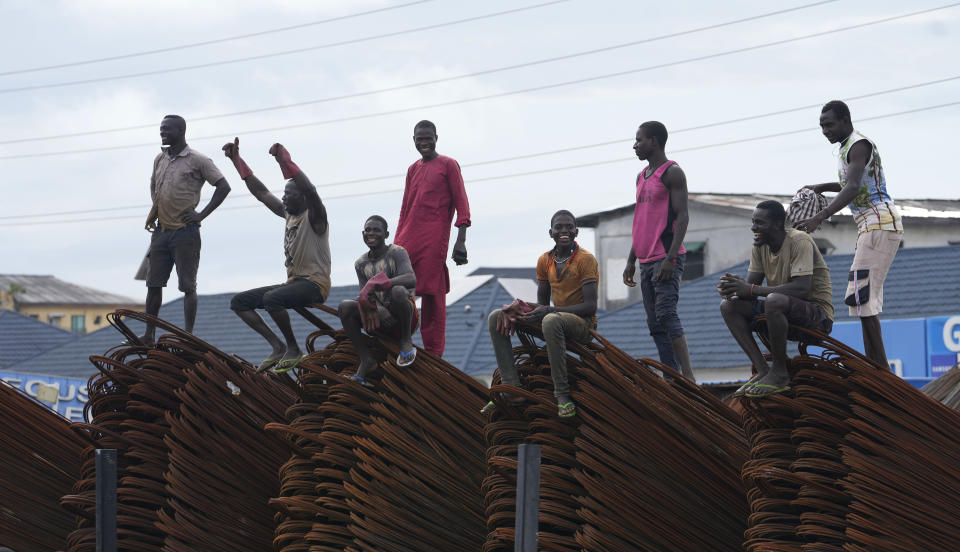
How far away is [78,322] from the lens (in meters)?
58.9

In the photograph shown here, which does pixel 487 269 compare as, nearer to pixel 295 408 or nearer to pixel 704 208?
pixel 704 208

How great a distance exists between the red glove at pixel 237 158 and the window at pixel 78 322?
5444 centimetres

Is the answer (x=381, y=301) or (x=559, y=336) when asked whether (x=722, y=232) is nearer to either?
(x=381, y=301)

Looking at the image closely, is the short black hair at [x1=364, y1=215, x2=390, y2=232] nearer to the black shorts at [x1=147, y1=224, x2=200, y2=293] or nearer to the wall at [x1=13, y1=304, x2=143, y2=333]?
the black shorts at [x1=147, y1=224, x2=200, y2=293]

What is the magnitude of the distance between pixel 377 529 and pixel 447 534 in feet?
1.09

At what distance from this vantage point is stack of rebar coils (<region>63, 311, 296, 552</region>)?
20.9 feet

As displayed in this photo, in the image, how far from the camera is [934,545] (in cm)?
431

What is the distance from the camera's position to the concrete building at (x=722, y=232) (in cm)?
2073

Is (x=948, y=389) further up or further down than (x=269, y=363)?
further down

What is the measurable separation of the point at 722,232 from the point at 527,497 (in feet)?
62.6

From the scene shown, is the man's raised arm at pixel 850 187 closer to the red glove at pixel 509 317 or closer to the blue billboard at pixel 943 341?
the red glove at pixel 509 317

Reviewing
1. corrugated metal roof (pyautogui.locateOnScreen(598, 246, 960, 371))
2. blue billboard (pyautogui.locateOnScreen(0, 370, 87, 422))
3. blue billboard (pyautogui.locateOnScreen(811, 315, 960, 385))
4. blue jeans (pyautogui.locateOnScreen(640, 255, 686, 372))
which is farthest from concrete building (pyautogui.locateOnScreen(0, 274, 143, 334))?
blue jeans (pyautogui.locateOnScreen(640, 255, 686, 372))

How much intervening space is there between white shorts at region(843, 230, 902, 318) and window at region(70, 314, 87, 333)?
5707cm

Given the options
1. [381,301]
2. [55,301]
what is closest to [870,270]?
[381,301]
